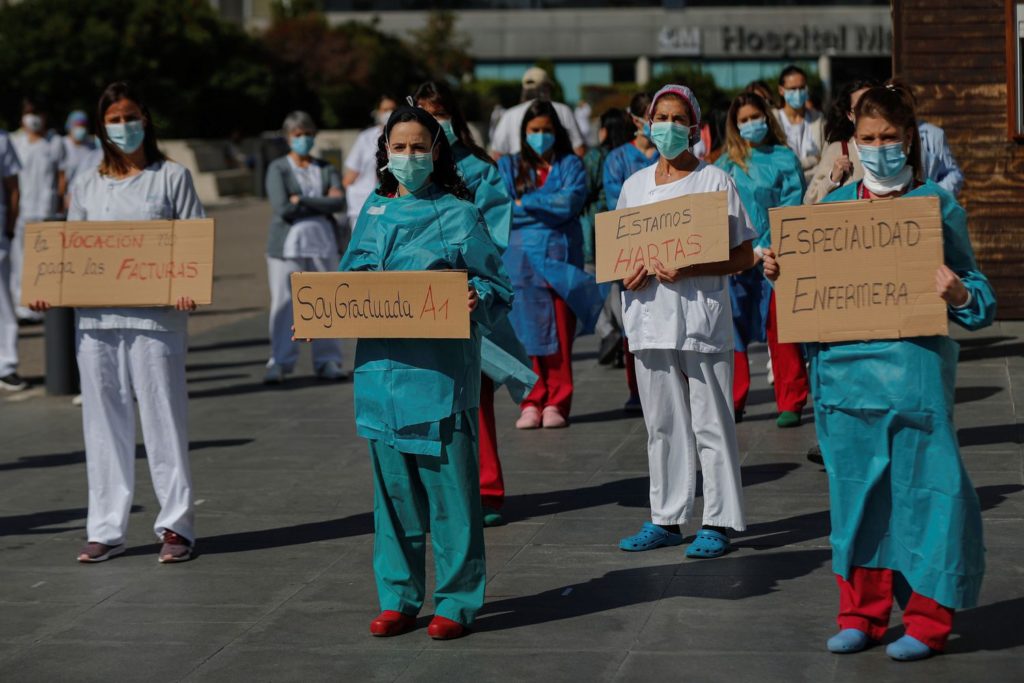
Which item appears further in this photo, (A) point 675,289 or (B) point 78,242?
(B) point 78,242

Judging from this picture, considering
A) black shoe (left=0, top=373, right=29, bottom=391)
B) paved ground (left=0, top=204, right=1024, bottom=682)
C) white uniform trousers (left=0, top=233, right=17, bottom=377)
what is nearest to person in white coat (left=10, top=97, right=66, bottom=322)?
white uniform trousers (left=0, top=233, right=17, bottom=377)

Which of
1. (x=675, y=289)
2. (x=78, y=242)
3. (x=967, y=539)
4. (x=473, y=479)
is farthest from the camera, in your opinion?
(x=78, y=242)

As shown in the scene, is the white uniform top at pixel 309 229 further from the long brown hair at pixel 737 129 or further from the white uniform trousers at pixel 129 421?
the white uniform trousers at pixel 129 421

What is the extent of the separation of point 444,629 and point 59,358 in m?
6.95

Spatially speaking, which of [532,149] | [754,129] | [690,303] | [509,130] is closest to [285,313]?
[509,130]

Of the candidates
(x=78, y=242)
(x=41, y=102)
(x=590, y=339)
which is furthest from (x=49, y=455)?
(x=41, y=102)

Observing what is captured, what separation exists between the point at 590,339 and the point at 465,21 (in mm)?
51463

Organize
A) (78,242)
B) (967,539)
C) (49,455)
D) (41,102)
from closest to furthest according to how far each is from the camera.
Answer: (967,539) → (78,242) → (49,455) → (41,102)

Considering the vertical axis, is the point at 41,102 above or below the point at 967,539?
above

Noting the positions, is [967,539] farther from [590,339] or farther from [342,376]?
[590,339]

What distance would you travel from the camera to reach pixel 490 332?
7.18 meters

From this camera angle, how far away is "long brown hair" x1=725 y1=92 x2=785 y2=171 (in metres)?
9.32

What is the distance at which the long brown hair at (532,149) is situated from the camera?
9.50 meters

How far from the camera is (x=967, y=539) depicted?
→ 5.23 metres
